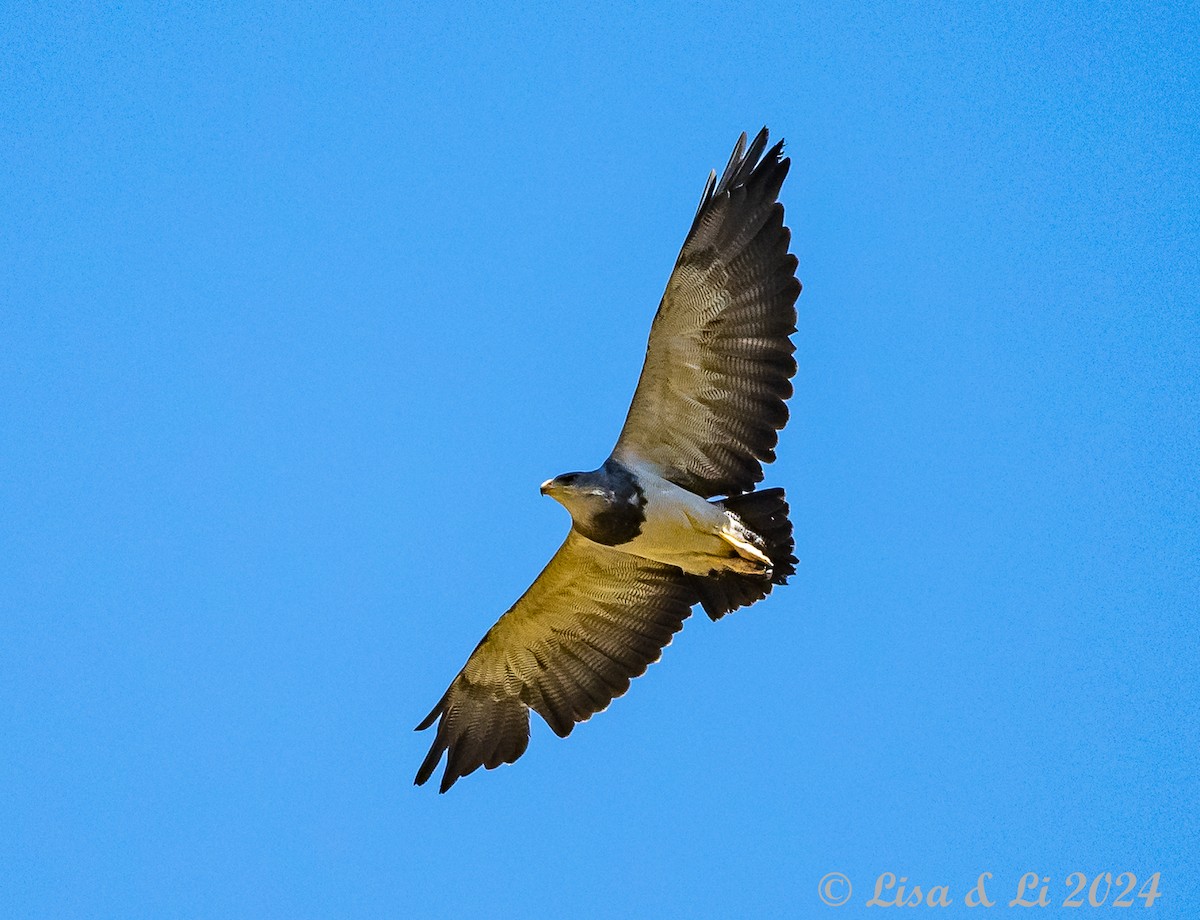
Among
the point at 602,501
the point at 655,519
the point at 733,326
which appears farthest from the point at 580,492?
the point at 733,326

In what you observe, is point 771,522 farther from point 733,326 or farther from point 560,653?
point 560,653

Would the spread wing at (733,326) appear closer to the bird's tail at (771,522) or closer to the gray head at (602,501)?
the bird's tail at (771,522)

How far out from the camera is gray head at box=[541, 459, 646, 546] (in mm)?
11086

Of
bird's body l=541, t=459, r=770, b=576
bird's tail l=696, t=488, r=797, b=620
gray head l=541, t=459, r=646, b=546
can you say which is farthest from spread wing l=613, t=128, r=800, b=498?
gray head l=541, t=459, r=646, b=546

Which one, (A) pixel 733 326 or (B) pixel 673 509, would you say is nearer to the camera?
(A) pixel 733 326

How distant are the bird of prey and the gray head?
11mm

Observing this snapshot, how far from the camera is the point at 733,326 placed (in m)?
11.0

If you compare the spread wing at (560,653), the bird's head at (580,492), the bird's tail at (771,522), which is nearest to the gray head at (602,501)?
the bird's head at (580,492)

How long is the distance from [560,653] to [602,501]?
74.2 inches

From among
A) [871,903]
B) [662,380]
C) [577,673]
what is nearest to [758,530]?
[662,380]

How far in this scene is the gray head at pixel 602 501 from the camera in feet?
36.4

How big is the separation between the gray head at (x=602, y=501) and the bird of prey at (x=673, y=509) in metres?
0.01

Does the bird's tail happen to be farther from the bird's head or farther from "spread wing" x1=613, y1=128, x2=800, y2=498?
the bird's head

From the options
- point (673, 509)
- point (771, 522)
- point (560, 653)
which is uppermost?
point (673, 509)
